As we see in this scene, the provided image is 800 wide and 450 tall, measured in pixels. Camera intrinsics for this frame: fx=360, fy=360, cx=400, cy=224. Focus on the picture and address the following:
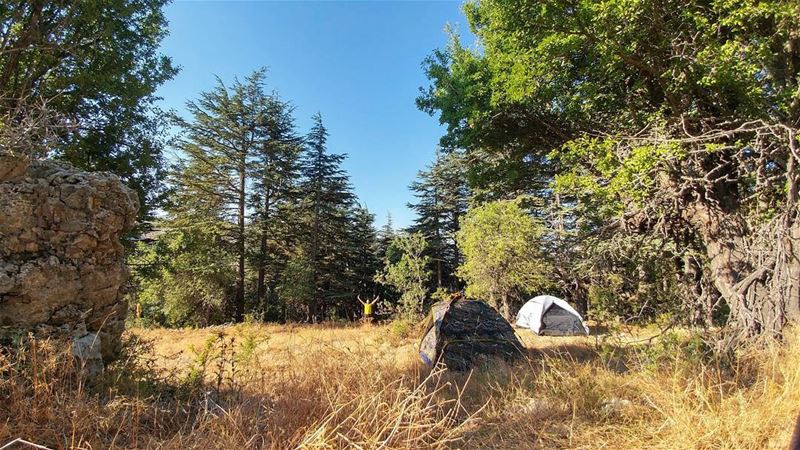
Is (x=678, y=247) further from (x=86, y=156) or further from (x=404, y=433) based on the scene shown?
(x=86, y=156)

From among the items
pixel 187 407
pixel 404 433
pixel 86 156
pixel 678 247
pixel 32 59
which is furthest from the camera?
pixel 86 156

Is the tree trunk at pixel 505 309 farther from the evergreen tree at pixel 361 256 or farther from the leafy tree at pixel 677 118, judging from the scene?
the evergreen tree at pixel 361 256

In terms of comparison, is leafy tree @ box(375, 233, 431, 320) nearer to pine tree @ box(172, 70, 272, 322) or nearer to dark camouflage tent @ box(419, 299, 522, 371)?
dark camouflage tent @ box(419, 299, 522, 371)

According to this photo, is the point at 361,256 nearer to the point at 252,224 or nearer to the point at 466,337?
the point at 252,224

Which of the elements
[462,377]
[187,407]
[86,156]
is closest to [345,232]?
[86,156]

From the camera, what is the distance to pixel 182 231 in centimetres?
1683

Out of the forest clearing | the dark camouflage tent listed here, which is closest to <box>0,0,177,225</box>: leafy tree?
the forest clearing

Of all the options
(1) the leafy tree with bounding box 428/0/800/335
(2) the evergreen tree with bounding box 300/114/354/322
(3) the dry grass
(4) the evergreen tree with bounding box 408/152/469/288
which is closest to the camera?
(3) the dry grass

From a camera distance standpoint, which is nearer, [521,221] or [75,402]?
[75,402]

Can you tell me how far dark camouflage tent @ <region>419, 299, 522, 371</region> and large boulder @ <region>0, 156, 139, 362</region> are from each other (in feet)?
15.3

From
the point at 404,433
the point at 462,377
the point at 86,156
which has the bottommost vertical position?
the point at 462,377

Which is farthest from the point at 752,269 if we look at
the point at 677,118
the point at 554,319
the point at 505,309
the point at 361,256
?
the point at 361,256

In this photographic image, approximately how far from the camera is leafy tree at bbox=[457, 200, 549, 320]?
37.1 feet

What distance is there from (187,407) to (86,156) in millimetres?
7621
